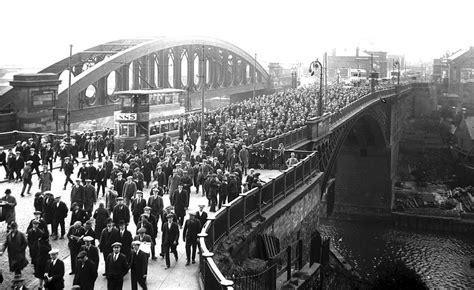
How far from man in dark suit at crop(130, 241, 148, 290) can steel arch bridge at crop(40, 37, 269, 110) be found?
2189 centimetres

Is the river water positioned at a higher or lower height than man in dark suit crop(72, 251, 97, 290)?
lower

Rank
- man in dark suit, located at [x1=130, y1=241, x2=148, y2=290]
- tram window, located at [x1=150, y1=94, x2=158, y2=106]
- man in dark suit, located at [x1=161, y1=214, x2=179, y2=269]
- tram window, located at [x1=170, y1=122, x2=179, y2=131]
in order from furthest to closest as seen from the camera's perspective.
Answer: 1. tram window, located at [x1=170, y1=122, x2=179, y2=131]
2. tram window, located at [x1=150, y1=94, x2=158, y2=106]
3. man in dark suit, located at [x1=161, y1=214, x2=179, y2=269]
4. man in dark suit, located at [x1=130, y1=241, x2=148, y2=290]

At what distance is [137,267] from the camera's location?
466 inches

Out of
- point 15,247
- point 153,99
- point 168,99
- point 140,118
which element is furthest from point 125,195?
point 168,99

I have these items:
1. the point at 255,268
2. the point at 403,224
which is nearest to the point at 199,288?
the point at 255,268

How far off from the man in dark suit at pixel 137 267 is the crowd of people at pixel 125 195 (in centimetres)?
2

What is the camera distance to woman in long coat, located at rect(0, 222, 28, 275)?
12578 millimetres

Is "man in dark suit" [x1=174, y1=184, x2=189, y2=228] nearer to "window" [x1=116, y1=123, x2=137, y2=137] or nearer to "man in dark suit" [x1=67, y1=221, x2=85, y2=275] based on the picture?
"man in dark suit" [x1=67, y1=221, x2=85, y2=275]

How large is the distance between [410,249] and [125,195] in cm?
4028

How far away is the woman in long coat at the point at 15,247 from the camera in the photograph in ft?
41.3

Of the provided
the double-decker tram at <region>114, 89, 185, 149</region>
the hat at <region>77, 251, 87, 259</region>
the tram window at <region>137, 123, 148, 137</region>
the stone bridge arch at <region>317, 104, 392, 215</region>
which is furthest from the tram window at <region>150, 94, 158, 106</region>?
the stone bridge arch at <region>317, 104, 392, 215</region>

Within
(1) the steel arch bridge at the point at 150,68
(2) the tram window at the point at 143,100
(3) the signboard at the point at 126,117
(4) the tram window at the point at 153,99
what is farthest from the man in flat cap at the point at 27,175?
(1) the steel arch bridge at the point at 150,68

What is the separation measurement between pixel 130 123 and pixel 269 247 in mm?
15518

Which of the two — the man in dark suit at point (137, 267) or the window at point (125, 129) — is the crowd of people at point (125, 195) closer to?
the man in dark suit at point (137, 267)
